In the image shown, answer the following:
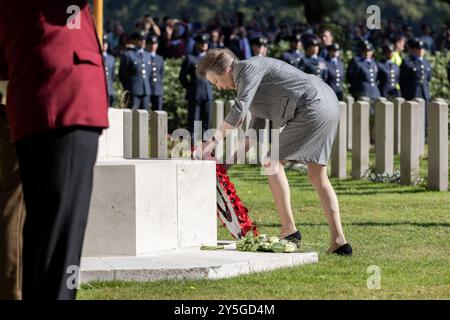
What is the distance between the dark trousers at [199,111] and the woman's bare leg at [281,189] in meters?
14.4

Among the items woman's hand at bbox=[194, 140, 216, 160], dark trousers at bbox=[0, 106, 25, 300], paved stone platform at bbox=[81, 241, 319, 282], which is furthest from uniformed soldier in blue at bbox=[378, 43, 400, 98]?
dark trousers at bbox=[0, 106, 25, 300]

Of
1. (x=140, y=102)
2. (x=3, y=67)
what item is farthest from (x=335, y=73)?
(x=3, y=67)

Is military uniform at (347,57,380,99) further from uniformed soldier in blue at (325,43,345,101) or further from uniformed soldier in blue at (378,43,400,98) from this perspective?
uniformed soldier in blue at (378,43,400,98)

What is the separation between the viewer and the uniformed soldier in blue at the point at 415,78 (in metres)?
25.3

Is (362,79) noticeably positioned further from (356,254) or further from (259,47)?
(356,254)

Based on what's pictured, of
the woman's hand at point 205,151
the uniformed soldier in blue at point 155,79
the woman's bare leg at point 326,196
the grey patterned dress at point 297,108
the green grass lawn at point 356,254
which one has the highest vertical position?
the uniformed soldier in blue at point 155,79

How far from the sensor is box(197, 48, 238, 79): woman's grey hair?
9.13m

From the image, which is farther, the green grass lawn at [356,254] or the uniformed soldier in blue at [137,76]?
the uniformed soldier in blue at [137,76]

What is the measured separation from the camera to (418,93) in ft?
83.3

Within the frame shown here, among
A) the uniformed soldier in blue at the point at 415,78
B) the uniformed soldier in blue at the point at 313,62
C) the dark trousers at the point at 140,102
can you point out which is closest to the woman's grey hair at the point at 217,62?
the dark trousers at the point at 140,102

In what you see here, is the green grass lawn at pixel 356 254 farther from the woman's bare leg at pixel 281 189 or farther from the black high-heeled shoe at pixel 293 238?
the woman's bare leg at pixel 281 189

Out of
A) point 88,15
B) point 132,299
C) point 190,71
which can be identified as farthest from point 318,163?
point 190,71

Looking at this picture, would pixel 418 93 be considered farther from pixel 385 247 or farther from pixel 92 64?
pixel 92 64
